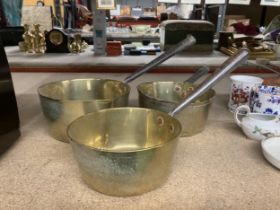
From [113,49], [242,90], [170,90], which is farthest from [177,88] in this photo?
[113,49]

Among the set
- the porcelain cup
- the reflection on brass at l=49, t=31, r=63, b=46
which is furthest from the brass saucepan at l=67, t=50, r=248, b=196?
the reflection on brass at l=49, t=31, r=63, b=46

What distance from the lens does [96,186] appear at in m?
0.36

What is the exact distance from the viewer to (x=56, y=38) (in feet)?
4.20

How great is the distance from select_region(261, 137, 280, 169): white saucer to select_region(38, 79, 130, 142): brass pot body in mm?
238

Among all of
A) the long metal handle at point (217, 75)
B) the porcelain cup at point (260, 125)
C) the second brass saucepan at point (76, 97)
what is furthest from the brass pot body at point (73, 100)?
the porcelain cup at point (260, 125)

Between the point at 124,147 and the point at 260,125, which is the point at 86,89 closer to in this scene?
the point at 124,147

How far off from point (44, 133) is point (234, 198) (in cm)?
35

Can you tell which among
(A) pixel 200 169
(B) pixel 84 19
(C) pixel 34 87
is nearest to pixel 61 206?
(A) pixel 200 169

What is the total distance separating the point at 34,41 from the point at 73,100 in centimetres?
88

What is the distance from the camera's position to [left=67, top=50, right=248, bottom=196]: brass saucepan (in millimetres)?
320

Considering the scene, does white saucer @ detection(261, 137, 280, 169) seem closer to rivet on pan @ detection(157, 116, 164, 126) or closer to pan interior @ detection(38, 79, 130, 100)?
rivet on pan @ detection(157, 116, 164, 126)

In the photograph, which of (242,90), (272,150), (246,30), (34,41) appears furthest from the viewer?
(246,30)

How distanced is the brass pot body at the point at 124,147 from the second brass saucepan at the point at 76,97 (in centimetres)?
2

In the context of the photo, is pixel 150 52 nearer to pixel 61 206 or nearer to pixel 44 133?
pixel 44 133
